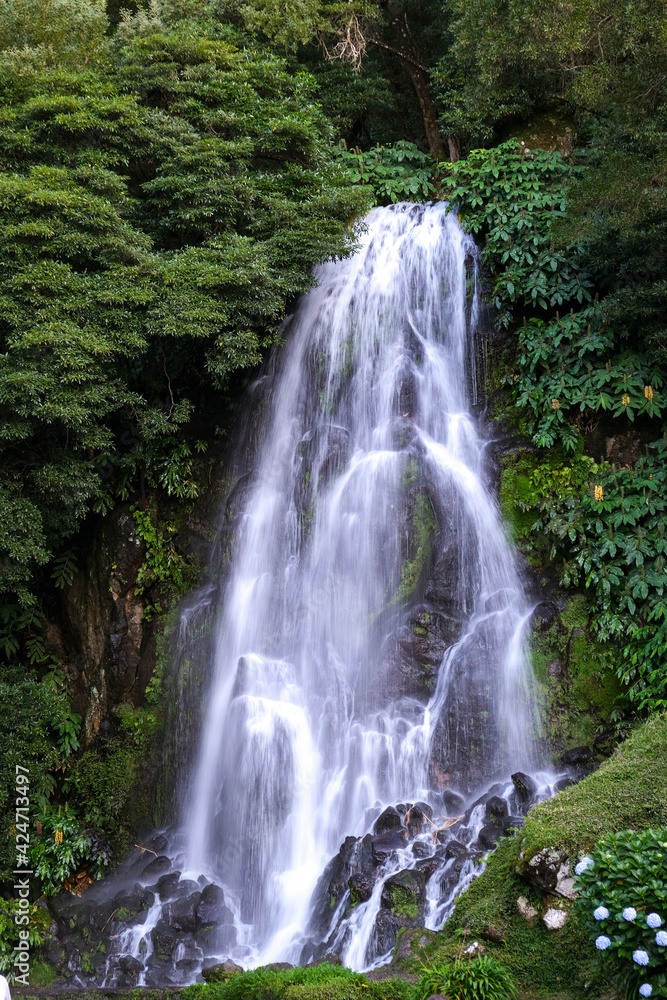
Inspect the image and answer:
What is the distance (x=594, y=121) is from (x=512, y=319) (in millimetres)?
3567

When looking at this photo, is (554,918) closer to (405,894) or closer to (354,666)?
(405,894)

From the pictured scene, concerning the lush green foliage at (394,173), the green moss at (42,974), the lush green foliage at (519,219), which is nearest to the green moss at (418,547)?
the lush green foliage at (519,219)

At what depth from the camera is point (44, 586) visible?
34.0 feet

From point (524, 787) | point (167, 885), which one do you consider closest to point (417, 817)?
point (524, 787)

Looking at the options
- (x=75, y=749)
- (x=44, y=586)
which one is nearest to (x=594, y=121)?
(x=44, y=586)

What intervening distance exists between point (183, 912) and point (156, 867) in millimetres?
938

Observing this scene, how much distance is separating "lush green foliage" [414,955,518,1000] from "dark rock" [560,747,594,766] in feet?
10.8

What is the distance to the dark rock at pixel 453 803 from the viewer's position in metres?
7.14

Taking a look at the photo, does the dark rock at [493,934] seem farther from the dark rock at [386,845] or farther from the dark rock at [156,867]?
the dark rock at [156,867]

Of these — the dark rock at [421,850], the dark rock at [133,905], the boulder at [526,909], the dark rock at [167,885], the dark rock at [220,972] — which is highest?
the boulder at [526,909]

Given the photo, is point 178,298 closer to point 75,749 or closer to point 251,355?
point 251,355

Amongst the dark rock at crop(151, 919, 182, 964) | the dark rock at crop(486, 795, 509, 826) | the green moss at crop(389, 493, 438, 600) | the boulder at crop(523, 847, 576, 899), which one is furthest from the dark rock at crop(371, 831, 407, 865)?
the green moss at crop(389, 493, 438, 600)

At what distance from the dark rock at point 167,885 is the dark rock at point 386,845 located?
88.9 inches

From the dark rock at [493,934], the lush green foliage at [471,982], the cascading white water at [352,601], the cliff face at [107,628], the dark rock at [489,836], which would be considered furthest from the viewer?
the cliff face at [107,628]
